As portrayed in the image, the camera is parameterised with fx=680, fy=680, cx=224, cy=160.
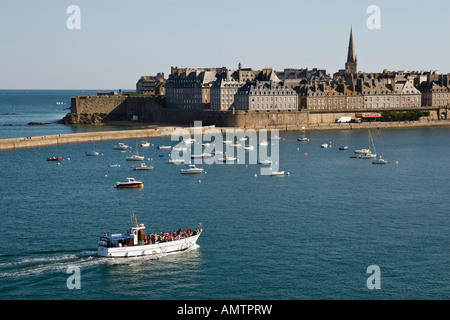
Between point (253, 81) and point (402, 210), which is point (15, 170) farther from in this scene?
point (253, 81)

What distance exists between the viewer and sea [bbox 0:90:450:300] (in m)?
34.0

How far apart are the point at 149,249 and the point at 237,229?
778 cm

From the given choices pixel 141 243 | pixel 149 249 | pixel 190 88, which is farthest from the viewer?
pixel 190 88

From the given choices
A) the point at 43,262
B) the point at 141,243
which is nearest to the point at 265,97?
the point at 141,243

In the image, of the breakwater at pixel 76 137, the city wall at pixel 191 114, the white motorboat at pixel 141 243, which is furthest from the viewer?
the city wall at pixel 191 114

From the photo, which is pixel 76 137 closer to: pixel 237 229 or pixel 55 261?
pixel 237 229

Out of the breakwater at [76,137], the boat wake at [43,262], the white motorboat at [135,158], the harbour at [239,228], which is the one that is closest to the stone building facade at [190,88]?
the breakwater at [76,137]

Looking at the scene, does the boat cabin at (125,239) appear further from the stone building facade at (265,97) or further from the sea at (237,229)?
the stone building facade at (265,97)

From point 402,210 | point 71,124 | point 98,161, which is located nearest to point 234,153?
point 98,161

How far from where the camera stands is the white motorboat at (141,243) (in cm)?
3856

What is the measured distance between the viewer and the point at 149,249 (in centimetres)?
3916

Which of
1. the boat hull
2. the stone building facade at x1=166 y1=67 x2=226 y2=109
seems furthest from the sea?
the stone building facade at x1=166 y1=67 x2=226 y2=109

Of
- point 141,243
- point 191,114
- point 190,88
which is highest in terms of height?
point 190,88

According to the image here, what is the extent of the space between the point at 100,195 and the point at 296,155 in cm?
3614
